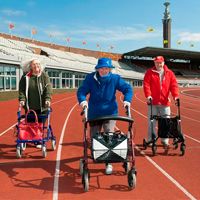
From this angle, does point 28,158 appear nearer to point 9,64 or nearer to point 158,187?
point 158,187

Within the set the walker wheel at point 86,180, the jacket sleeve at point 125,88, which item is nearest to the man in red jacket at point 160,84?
the jacket sleeve at point 125,88

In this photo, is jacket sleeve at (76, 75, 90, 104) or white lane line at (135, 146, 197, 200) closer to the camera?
white lane line at (135, 146, 197, 200)

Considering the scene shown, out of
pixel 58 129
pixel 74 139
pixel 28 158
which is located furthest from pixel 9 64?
pixel 28 158

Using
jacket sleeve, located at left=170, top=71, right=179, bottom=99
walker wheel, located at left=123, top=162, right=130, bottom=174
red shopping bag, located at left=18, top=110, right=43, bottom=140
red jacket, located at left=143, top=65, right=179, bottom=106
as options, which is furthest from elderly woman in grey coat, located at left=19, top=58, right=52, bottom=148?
jacket sleeve, located at left=170, top=71, right=179, bottom=99

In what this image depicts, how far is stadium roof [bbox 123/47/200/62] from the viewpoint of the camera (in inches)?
3034

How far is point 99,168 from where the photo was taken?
20.2 ft

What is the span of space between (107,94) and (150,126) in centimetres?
243

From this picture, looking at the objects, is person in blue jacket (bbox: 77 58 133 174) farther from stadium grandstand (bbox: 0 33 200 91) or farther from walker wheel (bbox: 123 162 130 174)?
stadium grandstand (bbox: 0 33 200 91)

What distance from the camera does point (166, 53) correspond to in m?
82.2

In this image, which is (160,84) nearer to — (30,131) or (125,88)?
(125,88)

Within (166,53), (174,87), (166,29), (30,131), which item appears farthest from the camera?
(166,29)

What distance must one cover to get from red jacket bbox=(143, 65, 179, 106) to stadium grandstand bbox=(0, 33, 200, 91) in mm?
24607

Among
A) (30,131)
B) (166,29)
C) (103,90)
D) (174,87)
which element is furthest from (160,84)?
(166,29)

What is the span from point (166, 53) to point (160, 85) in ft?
253
